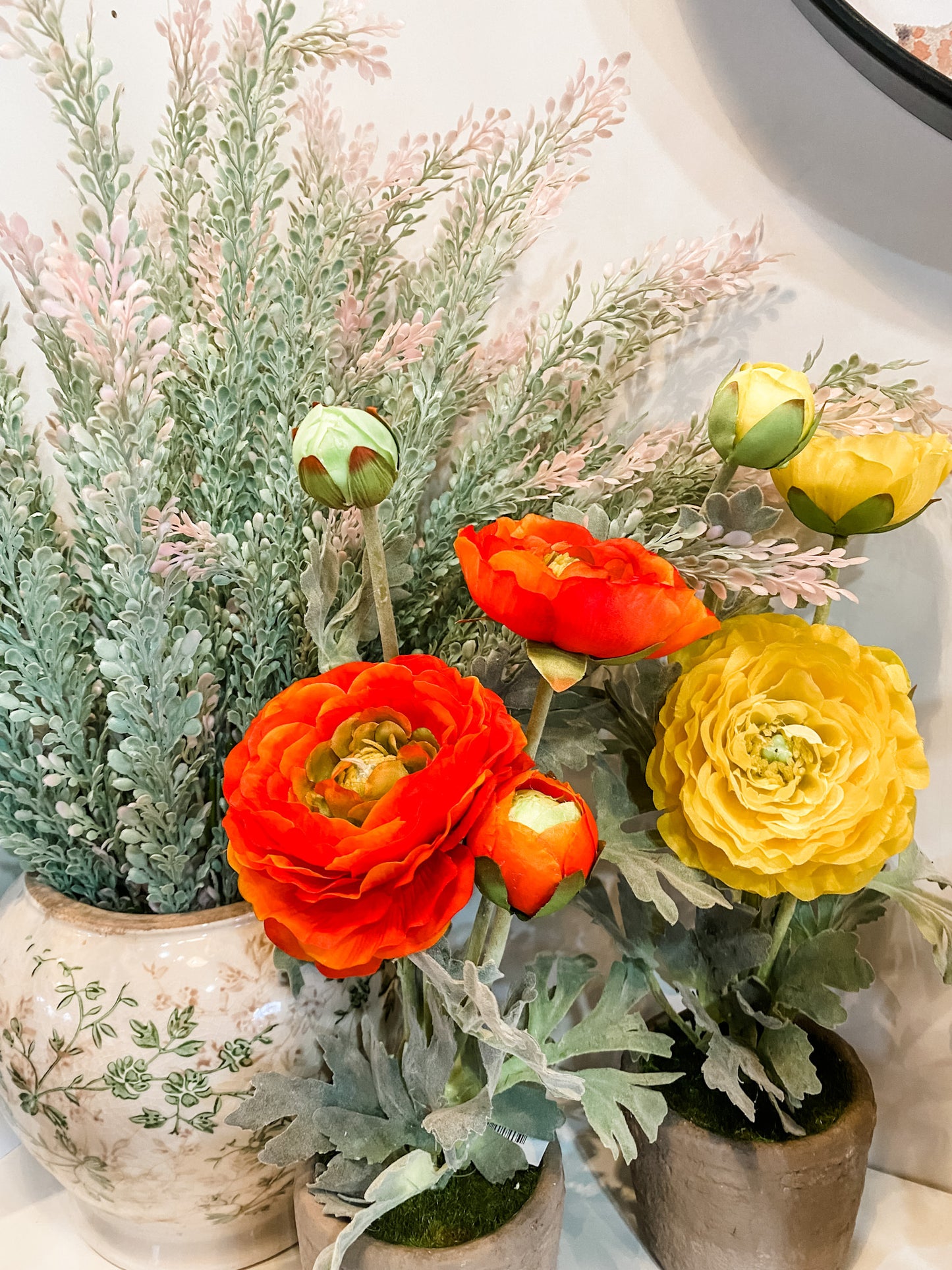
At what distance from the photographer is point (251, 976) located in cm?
52

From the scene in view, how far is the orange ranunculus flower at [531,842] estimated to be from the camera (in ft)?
1.26

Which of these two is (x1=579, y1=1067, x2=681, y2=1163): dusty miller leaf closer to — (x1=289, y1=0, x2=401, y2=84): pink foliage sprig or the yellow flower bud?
the yellow flower bud

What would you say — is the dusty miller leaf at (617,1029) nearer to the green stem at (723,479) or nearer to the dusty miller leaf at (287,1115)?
the dusty miller leaf at (287,1115)

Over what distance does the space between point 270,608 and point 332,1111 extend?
0.28 meters

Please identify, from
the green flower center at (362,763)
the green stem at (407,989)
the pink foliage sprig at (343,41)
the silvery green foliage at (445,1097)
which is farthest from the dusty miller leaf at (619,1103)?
the pink foliage sprig at (343,41)

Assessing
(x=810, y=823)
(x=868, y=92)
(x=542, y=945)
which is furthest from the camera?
(x=542, y=945)

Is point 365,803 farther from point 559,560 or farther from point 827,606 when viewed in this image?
point 827,606

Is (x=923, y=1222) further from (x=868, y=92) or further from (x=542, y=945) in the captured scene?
(x=868, y=92)

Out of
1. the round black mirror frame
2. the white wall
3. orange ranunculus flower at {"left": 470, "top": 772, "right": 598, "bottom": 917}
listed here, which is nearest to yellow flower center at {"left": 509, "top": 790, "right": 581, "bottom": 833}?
orange ranunculus flower at {"left": 470, "top": 772, "right": 598, "bottom": 917}

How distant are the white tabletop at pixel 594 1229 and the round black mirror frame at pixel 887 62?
2.36 ft

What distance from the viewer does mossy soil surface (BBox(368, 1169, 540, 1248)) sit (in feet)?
1.62

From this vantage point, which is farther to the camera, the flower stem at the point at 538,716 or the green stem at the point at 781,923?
the green stem at the point at 781,923

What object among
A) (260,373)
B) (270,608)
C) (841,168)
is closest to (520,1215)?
(270,608)

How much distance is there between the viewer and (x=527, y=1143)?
0.54 m
